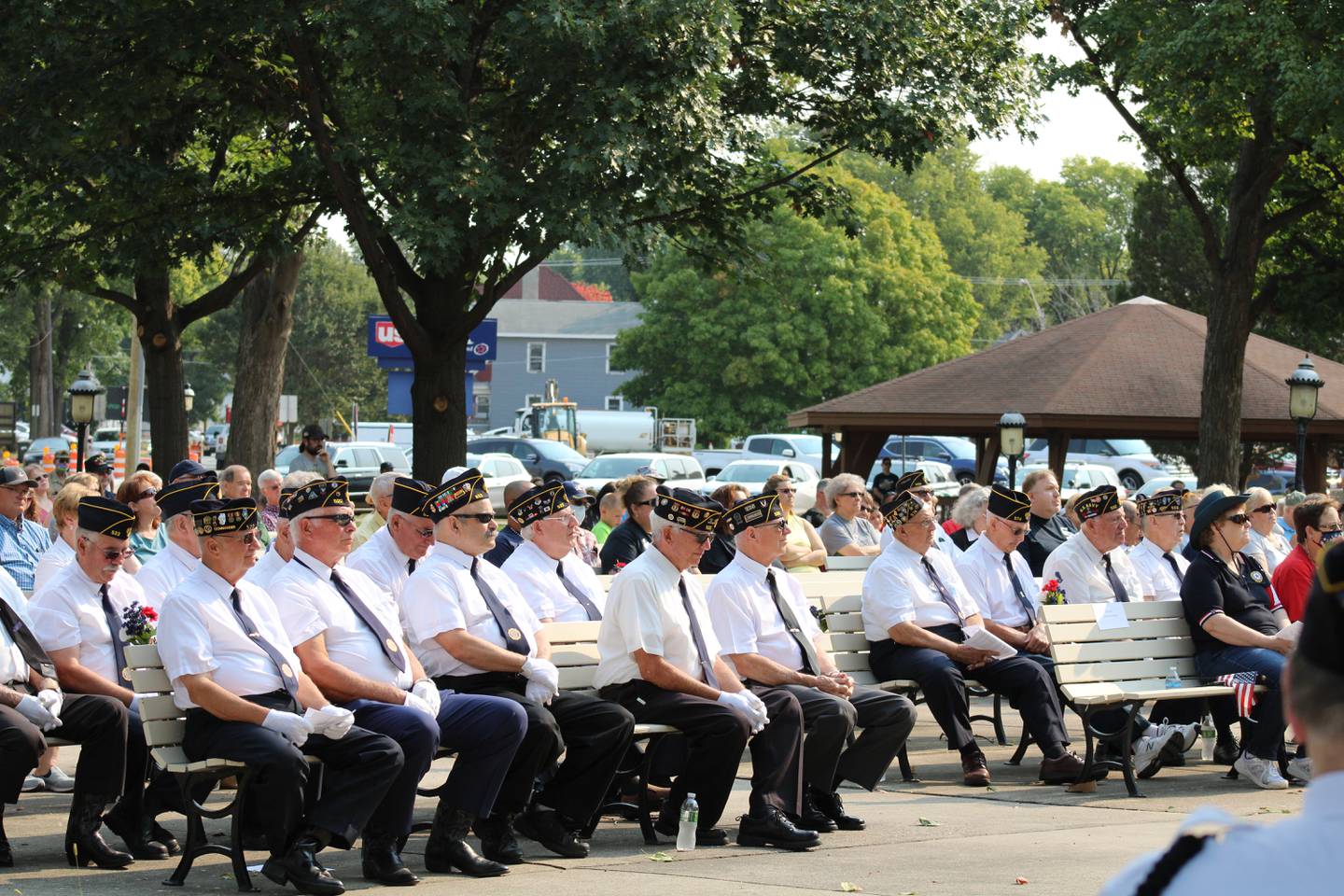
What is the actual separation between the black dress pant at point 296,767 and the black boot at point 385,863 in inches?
7.9

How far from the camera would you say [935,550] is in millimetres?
11336

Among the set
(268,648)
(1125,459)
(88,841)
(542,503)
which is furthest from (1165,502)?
(1125,459)

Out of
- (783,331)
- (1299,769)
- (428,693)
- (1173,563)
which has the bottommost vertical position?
(1299,769)

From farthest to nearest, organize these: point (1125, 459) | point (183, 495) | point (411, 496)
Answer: point (1125, 459), point (183, 495), point (411, 496)

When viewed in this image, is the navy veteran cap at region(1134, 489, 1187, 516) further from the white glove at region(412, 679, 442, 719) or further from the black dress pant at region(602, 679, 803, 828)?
the white glove at region(412, 679, 442, 719)

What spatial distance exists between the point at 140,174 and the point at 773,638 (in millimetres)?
11998

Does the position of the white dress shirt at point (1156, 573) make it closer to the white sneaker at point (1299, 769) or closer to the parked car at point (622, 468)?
the white sneaker at point (1299, 769)

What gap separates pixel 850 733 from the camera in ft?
30.4

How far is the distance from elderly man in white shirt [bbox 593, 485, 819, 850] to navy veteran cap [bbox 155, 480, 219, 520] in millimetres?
2225

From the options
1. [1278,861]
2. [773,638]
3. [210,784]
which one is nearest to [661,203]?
[773,638]

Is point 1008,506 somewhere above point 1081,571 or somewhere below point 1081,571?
above

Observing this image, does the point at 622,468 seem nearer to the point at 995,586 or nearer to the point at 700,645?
the point at 995,586

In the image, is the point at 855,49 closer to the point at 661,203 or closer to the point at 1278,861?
the point at 661,203

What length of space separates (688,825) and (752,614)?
1.30 meters
